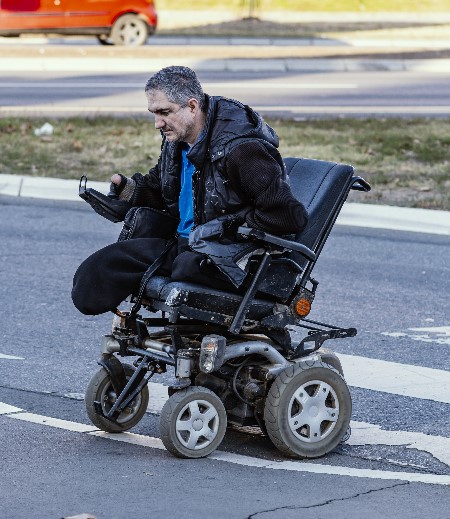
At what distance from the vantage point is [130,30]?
27.7 metres

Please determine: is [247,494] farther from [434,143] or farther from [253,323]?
[434,143]

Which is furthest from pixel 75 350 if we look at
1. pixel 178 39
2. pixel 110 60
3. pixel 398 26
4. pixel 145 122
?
pixel 398 26

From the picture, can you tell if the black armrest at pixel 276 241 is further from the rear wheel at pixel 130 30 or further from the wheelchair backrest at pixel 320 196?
the rear wheel at pixel 130 30

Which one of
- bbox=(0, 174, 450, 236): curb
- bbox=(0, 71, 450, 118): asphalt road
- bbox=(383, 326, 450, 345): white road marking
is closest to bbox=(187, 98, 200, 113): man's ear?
bbox=(383, 326, 450, 345): white road marking

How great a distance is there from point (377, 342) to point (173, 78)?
2.85 m

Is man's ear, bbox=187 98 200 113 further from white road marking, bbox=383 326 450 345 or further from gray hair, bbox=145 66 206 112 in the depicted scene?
white road marking, bbox=383 326 450 345

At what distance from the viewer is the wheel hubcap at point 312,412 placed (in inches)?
218

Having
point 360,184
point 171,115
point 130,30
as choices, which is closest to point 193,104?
point 171,115

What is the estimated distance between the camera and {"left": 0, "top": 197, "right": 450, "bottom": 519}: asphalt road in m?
4.97

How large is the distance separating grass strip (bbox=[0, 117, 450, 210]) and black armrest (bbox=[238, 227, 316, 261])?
7.33m

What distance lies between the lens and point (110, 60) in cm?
2517

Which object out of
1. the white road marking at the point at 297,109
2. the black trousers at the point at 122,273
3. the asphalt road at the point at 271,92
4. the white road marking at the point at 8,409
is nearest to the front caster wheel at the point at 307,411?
the black trousers at the point at 122,273

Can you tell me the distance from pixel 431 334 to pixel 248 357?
2.60 metres

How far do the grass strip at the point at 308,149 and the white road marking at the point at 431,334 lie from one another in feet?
15.1
